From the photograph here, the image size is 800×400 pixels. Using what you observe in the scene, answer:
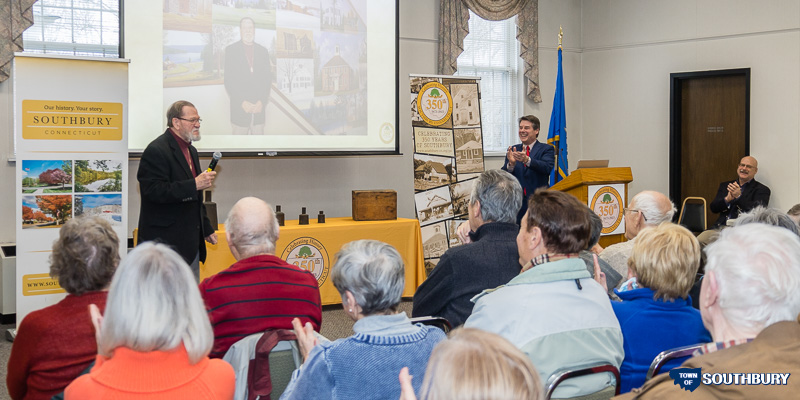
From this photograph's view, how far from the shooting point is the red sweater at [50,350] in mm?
1908

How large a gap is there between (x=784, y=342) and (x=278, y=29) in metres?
5.22

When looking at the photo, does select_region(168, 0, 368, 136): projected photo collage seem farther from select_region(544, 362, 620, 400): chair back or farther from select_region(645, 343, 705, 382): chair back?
select_region(645, 343, 705, 382): chair back

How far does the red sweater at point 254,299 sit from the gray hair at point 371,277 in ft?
1.33

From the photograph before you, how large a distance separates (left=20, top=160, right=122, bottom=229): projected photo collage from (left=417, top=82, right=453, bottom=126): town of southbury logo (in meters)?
2.60

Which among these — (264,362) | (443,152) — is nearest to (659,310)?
(264,362)

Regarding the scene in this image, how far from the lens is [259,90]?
5.89 m

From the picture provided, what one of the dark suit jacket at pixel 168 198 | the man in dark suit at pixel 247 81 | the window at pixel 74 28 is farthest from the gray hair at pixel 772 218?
the window at pixel 74 28

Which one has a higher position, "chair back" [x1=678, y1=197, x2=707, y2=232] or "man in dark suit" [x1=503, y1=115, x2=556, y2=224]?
"man in dark suit" [x1=503, y1=115, x2=556, y2=224]

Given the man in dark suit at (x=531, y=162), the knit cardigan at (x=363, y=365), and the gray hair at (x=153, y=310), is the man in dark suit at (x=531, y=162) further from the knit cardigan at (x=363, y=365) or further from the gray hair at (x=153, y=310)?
the gray hair at (x=153, y=310)

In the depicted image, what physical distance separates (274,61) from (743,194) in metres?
4.70

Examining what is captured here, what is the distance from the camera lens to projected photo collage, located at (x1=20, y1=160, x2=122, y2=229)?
4227mm

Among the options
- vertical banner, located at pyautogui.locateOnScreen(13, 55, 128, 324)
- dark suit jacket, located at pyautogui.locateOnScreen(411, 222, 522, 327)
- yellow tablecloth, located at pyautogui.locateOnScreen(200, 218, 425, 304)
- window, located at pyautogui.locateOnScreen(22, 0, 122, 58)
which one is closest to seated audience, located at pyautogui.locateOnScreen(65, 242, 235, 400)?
dark suit jacket, located at pyautogui.locateOnScreen(411, 222, 522, 327)

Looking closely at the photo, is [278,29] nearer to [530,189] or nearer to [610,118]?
[530,189]

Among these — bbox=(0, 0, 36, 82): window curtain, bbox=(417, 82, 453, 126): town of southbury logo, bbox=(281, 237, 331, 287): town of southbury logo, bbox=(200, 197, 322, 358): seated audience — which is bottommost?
bbox=(281, 237, 331, 287): town of southbury logo
